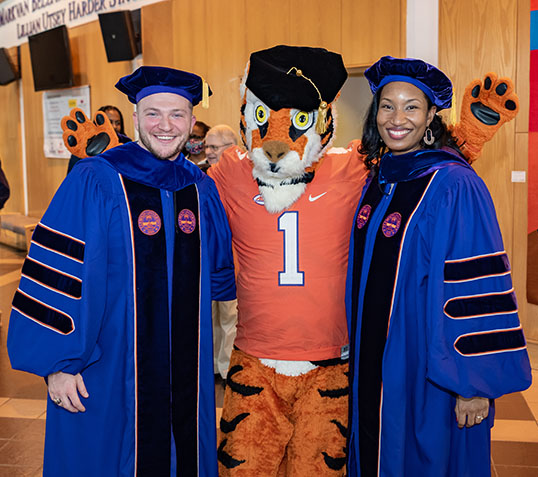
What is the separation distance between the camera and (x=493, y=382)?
6.79 feet

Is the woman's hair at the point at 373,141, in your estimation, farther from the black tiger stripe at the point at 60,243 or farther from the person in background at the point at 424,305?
the black tiger stripe at the point at 60,243

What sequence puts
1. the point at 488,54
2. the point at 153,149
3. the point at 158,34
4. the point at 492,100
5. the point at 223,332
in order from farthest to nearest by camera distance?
the point at 158,34 → the point at 488,54 → the point at 223,332 → the point at 492,100 → the point at 153,149

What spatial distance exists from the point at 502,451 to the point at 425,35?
3.73 meters

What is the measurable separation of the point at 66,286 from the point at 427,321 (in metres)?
1.26

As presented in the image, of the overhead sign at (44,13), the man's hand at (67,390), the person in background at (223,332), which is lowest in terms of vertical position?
the person in background at (223,332)

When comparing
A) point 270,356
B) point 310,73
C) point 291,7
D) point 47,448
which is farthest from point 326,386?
point 291,7

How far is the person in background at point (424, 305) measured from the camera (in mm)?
2078

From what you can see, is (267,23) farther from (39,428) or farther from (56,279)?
(56,279)

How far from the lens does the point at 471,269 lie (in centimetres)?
208

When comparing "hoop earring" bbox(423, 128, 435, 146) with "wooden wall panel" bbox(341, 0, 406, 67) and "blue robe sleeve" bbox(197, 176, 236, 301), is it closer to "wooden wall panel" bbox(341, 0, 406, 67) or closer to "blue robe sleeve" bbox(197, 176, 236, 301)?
"blue robe sleeve" bbox(197, 176, 236, 301)

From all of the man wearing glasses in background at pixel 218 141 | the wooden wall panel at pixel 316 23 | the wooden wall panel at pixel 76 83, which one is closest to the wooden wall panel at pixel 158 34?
the wooden wall panel at pixel 76 83

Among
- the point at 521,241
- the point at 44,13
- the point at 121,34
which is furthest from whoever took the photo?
the point at 44,13

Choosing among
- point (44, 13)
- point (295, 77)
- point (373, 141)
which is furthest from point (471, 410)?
point (44, 13)

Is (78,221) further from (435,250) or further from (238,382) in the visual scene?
(435,250)
